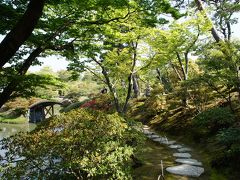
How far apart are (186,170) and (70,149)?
4.03m

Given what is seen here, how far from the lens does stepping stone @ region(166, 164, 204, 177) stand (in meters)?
7.90

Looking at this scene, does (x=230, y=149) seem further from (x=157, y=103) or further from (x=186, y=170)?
(x=157, y=103)

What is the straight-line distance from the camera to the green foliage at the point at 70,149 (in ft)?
19.0

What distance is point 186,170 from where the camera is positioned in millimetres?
8195

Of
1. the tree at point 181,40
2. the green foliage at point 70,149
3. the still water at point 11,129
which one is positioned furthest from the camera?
the still water at point 11,129

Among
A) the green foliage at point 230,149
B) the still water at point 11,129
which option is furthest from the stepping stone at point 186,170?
the still water at point 11,129

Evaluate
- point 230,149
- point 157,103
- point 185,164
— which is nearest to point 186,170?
point 185,164

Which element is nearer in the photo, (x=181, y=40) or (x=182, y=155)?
(x=182, y=155)

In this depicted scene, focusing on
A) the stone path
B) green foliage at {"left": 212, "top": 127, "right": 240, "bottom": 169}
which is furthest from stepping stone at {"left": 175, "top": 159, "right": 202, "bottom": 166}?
green foliage at {"left": 212, "top": 127, "right": 240, "bottom": 169}

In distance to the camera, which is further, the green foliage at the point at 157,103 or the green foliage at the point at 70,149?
the green foliage at the point at 157,103

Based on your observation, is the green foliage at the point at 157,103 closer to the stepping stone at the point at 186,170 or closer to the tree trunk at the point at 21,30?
the stepping stone at the point at 186,170

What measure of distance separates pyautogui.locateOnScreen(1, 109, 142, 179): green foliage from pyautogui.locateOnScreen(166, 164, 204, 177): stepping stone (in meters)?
1.96

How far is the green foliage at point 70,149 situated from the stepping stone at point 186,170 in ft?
6.44

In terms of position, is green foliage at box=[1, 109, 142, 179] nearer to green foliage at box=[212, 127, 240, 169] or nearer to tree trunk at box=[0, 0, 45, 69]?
tree trunk at box=[0, 0, 45, 69]
